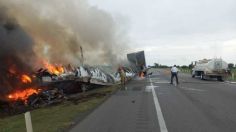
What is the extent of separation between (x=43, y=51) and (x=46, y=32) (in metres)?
1.33

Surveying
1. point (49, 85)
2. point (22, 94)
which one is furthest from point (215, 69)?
point (22, 94)

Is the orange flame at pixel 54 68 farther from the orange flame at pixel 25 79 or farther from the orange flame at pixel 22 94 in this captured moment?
the orange flame at pixel 22 94

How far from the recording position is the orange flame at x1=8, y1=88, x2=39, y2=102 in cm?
2229

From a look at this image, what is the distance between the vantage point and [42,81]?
24.5m

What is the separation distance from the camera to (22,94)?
74.8ft

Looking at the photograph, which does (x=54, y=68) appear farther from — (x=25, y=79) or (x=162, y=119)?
(x=162, y=119)

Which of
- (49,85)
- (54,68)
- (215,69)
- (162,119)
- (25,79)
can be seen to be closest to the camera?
(162,119)

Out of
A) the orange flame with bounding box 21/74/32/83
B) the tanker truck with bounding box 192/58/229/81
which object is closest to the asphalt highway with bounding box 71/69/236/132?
the orange flame with bounding box 21/74/32/83

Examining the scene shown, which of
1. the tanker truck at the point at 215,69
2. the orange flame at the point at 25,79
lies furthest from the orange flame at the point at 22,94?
the tanker truck at the point at 215,69

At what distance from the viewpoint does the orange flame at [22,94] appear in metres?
22.3

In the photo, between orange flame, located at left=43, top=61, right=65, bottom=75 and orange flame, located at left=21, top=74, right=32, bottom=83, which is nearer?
orange flame, located at left=21, top=74, right=32, bottom=83

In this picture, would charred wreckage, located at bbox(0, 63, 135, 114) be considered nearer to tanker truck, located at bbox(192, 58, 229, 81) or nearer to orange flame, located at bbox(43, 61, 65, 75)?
orange flame, located at bbox(43, 61, 65, 75)

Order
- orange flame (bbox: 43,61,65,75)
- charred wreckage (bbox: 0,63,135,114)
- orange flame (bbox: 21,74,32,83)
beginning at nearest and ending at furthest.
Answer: charred wreckage (bbox: 0,63,135,114) → orange flame (bbox: 21,74,32,83) → orange flame (bbox: 43,61,65,75)

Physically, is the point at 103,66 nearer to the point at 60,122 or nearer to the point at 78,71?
the point at 78,71
